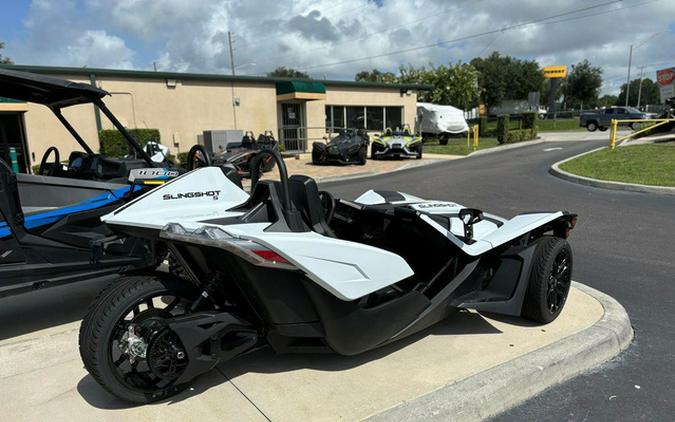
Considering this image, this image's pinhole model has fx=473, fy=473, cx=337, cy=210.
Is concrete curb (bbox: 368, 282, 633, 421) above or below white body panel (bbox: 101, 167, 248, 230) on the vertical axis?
below

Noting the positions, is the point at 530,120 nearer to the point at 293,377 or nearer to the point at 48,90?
the point at 48,90

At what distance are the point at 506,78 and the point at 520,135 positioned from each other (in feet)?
159

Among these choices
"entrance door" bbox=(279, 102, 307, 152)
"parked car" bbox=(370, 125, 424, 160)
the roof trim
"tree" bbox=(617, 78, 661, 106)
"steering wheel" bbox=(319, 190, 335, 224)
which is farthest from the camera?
"tree" bbox=(617, 78, 661, 106)

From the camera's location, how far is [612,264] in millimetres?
5270

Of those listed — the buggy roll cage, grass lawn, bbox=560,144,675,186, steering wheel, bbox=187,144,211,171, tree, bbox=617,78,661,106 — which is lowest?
grass lawn, bbox=560,144,675,186

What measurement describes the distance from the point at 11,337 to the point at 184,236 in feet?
7.93

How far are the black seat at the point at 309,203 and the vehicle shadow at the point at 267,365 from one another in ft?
2.99

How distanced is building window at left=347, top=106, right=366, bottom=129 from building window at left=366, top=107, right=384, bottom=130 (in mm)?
346

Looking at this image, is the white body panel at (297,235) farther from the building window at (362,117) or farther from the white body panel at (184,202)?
the building window at (362,117)

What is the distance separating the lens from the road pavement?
9.03 feet

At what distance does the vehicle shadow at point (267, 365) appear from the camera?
276 cm

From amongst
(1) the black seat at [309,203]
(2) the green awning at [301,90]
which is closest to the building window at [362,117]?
(2) the green awning at [301,90]

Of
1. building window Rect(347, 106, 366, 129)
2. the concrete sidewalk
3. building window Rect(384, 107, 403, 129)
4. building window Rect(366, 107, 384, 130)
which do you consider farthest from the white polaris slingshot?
building window Rect(384, 107, 403, 129)

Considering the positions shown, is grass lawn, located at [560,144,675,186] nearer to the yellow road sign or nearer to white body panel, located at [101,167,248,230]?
white body panel, located at [101,167,248,230]
